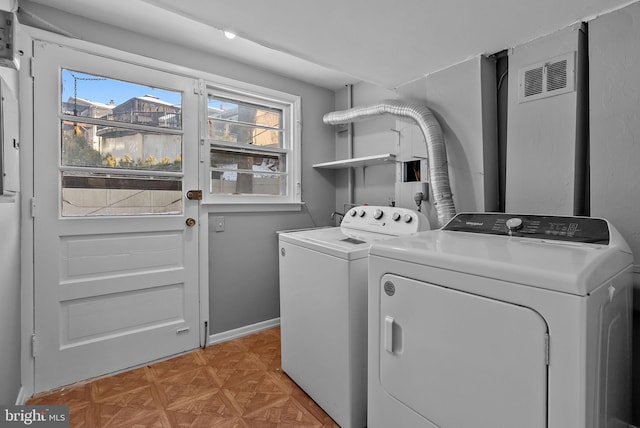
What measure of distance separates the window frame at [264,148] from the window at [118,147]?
0.22 metres

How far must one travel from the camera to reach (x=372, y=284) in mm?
1275

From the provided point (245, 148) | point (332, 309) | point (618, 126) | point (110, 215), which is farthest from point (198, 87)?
point (618, 126)

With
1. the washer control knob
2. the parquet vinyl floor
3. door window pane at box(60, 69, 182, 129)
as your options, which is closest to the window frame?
door window pane at box(60, 69, 182, 129)

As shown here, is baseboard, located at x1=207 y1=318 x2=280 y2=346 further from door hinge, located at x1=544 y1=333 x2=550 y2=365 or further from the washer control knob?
door hinge, located at x1=544 y1=333 x2=550 y2=365

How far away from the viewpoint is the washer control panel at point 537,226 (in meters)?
1.14

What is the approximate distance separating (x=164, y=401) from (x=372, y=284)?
61.0 inches

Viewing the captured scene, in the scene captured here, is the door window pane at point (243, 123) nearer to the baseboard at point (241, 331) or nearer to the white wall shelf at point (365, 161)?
the white wall shelf at point (365, 161)

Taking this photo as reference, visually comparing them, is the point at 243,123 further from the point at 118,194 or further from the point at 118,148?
the point at 118,194

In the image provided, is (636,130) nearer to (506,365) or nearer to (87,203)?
(506,365)

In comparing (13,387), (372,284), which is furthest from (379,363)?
(13,387)

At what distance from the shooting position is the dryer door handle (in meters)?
1.18

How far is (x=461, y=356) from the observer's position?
97 cm

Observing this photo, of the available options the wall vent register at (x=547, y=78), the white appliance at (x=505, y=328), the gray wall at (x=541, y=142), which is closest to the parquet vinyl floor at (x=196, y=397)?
the white appliance at (x=505, y=328)

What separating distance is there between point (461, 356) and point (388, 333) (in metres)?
0.28
